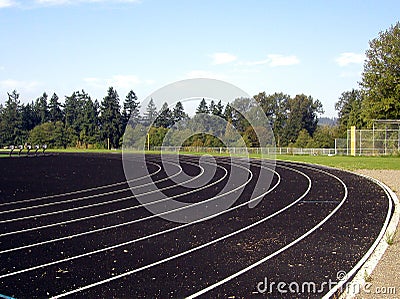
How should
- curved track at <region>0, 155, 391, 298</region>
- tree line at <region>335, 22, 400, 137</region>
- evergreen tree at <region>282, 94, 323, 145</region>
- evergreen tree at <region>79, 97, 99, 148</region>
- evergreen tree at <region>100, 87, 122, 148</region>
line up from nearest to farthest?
1. curved track at <region>0, 155, 391, 298</region>
2. tree line at <region>335, 22, 400, 137</region>
3. evergreen tree at <region>282, 94, 323, 145</region>
4. evergreen tree at <region>100, 87, 122, 148</region>
5. evergreen tree at <region>79, 97, 99, 148</region>

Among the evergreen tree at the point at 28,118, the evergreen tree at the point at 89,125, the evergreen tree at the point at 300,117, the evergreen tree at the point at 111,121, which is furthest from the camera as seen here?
the evergreen tree at the point at 28,118

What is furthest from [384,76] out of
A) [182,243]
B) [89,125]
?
[89,125]

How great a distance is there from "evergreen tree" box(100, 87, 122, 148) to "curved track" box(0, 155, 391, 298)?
72.6 meters

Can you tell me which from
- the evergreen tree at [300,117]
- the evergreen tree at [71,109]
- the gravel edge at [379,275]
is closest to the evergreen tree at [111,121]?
the evergreen tree at [71,109]

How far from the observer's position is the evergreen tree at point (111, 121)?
294ft

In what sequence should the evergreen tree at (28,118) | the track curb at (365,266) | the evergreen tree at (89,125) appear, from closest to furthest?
1. the track curb at (365,266)
2. the evergreen tree at (89,125)
3. the evergreen tree at (28,118)

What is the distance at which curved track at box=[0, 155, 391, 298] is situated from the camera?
6859 mm

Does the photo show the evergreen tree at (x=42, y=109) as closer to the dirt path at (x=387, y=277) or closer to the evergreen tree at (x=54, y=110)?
the evergreen tree at (x=54, y=110)

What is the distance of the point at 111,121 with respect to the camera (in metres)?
90.4

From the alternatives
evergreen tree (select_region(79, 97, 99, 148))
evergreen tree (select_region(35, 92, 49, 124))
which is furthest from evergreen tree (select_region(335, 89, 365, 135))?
evergreen tree (select_region(35, 92, 49, 124))

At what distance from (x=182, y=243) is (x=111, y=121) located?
271 feet

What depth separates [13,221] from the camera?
39.3ft

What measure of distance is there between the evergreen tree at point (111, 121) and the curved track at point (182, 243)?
7263 centimetres

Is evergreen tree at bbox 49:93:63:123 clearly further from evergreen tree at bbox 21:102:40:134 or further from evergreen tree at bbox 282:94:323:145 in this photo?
evergreen tree at bbox 282:94:323:145
